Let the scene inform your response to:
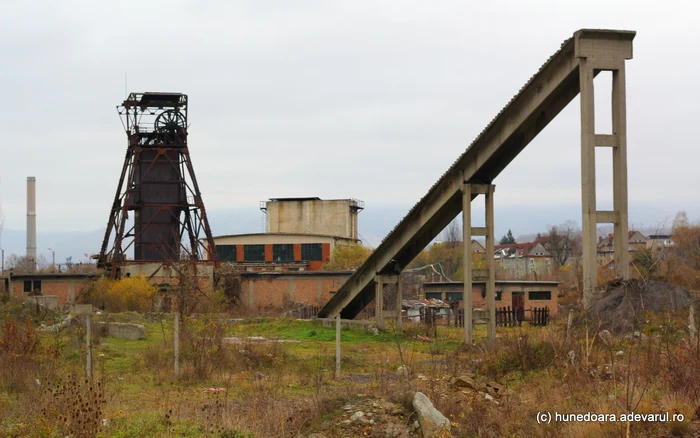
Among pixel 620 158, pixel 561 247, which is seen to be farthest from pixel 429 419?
pixel 561 247

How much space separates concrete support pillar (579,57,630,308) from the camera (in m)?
20.3

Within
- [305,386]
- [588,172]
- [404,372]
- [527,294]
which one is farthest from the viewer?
[527,294]

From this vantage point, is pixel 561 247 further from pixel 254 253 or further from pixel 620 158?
pixel 620 158

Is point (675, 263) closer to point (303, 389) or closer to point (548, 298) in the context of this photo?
point (303, 389)

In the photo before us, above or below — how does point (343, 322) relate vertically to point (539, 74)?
below

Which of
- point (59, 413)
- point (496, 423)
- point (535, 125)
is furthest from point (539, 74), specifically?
point (59, 413)

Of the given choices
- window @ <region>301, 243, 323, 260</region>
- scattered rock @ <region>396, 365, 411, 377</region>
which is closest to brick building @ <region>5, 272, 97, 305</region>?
window @ <region>301, 243, 323, 260</region>

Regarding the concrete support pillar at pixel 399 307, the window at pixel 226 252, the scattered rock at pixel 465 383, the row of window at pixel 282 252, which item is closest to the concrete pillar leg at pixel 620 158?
the scattered rock at pixel 465 383

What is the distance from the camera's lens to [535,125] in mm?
23000

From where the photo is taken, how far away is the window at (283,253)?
229ft

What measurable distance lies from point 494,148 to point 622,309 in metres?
7.42

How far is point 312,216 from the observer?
79625mm

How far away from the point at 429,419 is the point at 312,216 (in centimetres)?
6982

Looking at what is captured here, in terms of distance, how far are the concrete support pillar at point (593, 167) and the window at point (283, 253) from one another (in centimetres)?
5048
